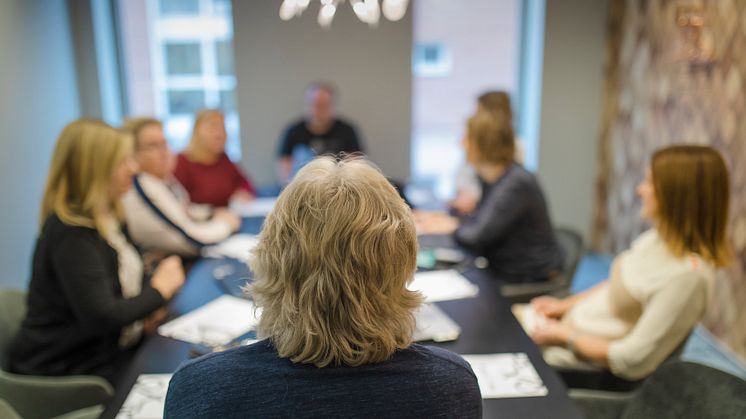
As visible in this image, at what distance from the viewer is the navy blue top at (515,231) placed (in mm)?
2600

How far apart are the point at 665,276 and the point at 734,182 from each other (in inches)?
70.4

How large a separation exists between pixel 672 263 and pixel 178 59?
13.6ft

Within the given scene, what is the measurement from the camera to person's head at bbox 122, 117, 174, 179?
2.71m

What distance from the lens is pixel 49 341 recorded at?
6.17 feet

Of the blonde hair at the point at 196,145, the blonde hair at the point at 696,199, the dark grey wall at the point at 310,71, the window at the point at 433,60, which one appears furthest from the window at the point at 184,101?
the blonde hair at the point at 696,199

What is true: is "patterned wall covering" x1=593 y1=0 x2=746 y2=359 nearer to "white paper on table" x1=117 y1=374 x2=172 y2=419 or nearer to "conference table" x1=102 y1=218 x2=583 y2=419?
"conference table" x1=102 y1=218 x2=583 y2=419

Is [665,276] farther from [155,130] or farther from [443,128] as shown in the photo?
[443,128]

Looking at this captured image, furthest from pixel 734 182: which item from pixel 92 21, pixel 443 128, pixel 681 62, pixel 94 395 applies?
pixel 92 21

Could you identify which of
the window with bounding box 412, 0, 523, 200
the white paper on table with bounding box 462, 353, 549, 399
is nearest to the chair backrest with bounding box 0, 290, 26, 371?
the white paper on table with bounding box 462, 353, 549, 399

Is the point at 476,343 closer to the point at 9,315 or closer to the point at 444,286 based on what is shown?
the point at 444,286

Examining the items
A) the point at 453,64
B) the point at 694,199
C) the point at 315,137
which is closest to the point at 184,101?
the point at 315,137

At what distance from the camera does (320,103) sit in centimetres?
439

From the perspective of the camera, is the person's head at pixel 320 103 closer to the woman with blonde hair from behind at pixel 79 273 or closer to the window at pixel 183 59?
the window at pixel 183 59

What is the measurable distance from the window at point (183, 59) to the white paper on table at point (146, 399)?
379 cm
